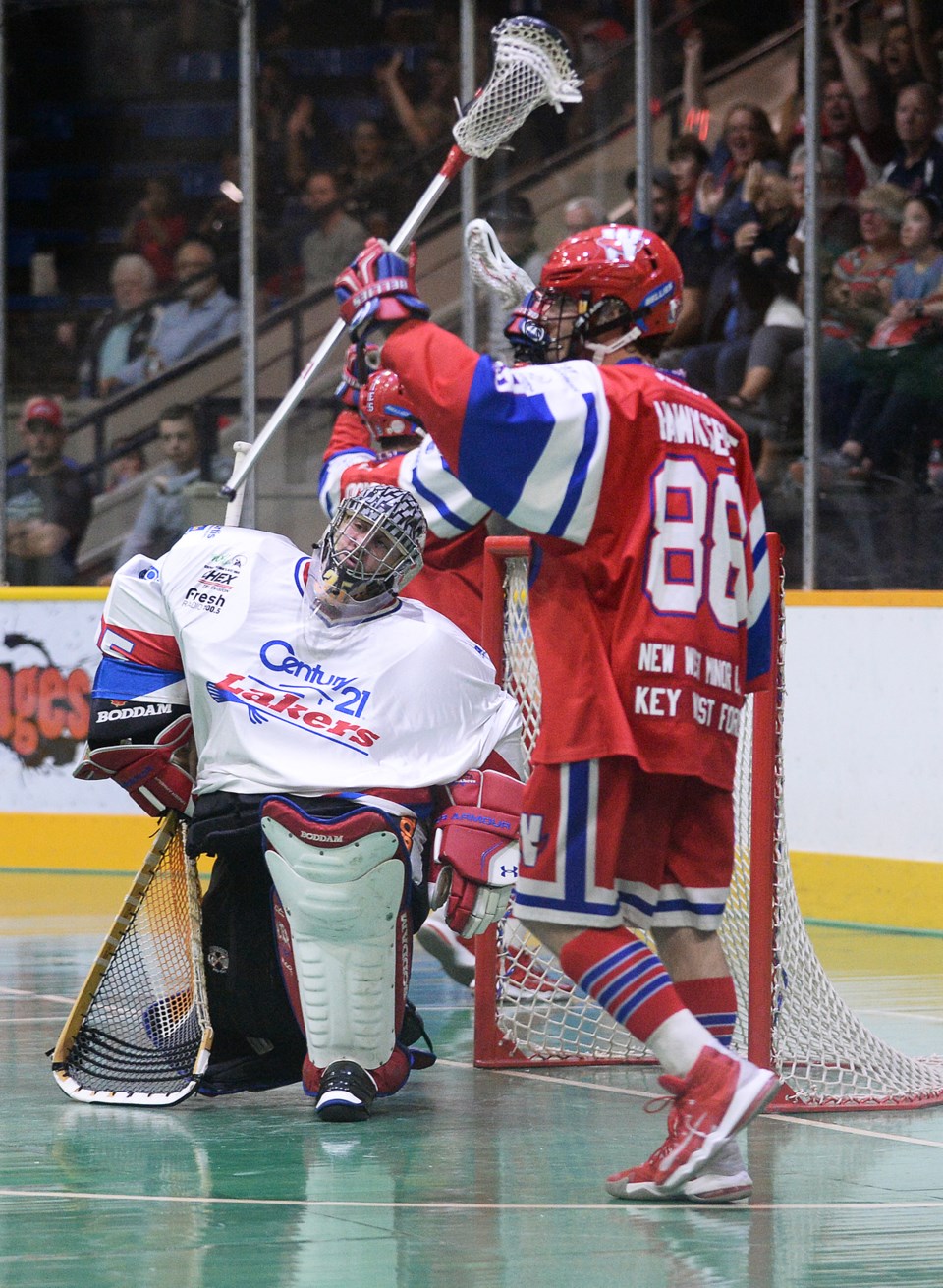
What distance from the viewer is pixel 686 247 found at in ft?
29.3

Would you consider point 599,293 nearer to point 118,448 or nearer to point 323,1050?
point 323,1050

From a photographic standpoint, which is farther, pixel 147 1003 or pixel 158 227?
pixel 158 227

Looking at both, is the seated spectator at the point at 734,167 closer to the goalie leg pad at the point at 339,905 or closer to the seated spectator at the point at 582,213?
the seated spectator at the point at 582,213

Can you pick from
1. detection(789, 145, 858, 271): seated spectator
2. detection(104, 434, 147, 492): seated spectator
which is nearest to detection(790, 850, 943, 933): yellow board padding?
detection(789, 145, 858, 271): seated spectator

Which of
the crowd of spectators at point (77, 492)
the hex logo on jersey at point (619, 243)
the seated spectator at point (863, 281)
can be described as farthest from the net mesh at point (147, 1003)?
the crowd of spectators at point (77, 492)

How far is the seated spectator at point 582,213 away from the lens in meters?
9.29

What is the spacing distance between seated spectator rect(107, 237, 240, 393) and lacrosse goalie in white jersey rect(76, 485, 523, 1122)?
6.23m

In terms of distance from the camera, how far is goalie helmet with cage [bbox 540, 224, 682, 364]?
363 centimetres

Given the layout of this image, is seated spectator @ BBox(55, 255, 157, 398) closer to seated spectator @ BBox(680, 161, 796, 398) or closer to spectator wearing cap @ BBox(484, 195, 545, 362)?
spectator wearing cap @ BBox(484, 195, 545, 362)

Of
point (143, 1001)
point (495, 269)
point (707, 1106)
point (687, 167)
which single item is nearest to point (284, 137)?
point (687, 167)

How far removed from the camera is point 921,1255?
315 cm

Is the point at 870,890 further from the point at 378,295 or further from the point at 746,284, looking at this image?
the point at 378,295

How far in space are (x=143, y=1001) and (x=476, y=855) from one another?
848 millimetres

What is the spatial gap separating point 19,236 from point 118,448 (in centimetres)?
177
